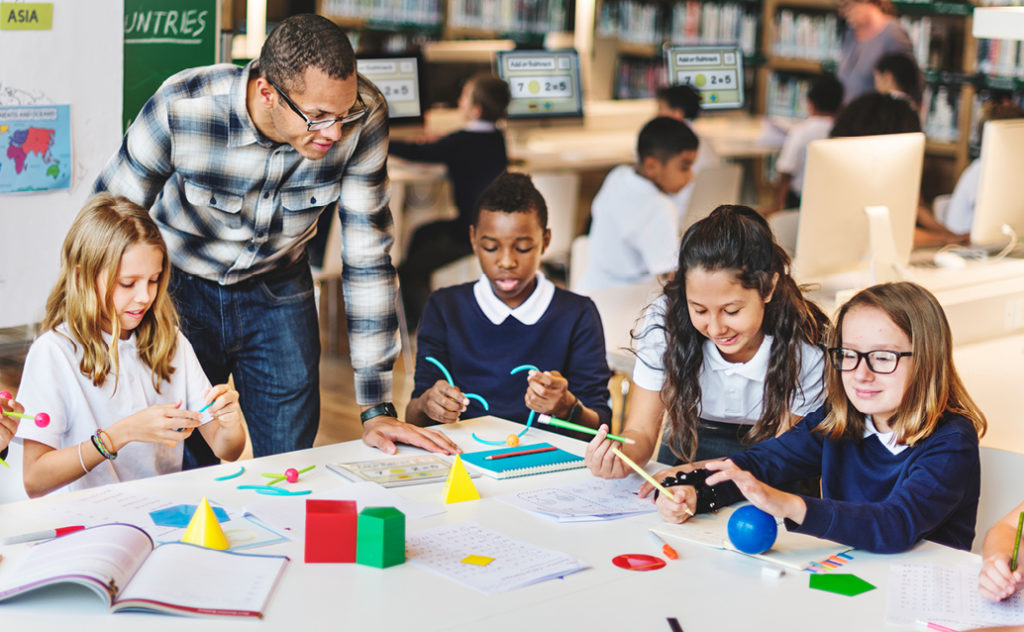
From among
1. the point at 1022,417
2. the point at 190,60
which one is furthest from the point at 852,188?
the point at 190,60

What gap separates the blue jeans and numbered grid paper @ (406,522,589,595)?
85 cm

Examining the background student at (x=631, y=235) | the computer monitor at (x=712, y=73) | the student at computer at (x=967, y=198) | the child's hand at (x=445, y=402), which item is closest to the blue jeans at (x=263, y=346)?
the child's hand at (x=445, y=402)

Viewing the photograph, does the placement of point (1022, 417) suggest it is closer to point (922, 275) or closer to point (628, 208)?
point (922, 275)

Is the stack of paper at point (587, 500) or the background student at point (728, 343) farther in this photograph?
the background student at point (728, 343)

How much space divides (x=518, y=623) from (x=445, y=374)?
3.79 ft

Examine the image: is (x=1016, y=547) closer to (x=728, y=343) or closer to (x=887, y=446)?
(x=887, y=446)

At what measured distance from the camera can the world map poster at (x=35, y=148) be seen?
2719 millimetres

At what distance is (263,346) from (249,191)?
1.14 ft

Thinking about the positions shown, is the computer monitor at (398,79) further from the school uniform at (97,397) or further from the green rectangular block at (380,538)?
the green rectangular block at (380,538)

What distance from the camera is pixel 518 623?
55.7 inches

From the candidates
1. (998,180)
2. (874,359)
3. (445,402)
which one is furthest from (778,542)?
(998,180)

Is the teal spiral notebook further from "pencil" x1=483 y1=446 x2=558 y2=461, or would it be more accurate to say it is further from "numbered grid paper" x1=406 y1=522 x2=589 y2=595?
"numbered grid paper" x1=406 y1=522 x2=589 y2=595

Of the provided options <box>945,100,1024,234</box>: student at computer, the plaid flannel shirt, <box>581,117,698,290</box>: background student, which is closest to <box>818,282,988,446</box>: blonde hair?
the plaid flannel shirt

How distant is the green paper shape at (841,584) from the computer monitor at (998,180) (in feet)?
7.53
